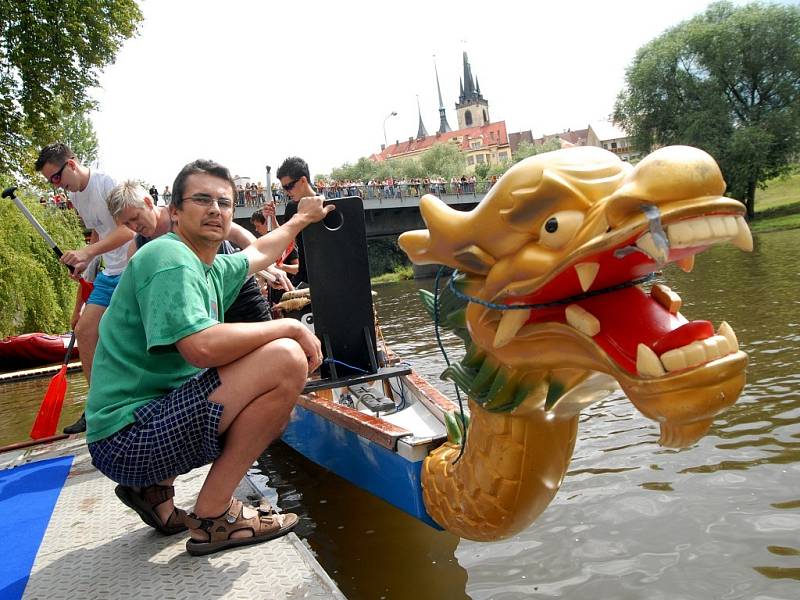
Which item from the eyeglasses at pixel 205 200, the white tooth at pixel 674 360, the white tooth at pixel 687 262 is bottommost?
the white tooth at pixel 674 360

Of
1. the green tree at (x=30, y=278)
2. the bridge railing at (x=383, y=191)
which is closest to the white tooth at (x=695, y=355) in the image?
the green tree at (x=30, y=278)

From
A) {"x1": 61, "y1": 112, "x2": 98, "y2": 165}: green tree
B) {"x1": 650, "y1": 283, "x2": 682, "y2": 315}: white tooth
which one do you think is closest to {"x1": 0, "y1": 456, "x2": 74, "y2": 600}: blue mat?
{"x1": 650, "y1": 283, "x2": 682, "y2": 315}: white tooth

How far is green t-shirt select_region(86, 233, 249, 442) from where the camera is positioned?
2.41 meters

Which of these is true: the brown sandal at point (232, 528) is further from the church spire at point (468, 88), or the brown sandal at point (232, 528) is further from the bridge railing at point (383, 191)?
the church spire at point (468, 88)

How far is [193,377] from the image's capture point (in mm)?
2670

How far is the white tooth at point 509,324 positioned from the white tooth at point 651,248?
39 cm

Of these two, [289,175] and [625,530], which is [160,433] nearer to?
[625,530]

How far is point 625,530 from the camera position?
339cm

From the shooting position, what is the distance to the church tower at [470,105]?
4486 inches

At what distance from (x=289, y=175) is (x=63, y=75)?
12.7 meters

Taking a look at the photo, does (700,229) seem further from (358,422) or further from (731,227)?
(358,422)

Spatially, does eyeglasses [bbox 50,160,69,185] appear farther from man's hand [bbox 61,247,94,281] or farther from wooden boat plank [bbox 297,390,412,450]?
wooden boat plank [bbox 297,390,412,450]

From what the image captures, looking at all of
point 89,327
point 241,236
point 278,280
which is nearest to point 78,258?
point 89,327

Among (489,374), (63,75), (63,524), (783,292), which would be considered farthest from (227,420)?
(63,75)
